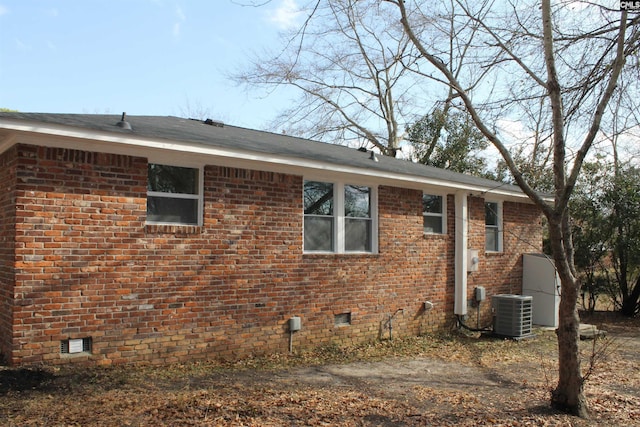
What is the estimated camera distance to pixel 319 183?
948 cm

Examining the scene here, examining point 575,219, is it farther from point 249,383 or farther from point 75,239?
point 75,239

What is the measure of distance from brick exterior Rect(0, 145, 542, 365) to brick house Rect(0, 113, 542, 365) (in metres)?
0.02

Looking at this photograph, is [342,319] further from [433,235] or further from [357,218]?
[433,235]

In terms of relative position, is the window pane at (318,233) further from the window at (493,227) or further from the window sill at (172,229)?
the window at (493,227)

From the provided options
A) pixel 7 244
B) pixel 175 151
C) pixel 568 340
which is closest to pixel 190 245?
pixel 175 151

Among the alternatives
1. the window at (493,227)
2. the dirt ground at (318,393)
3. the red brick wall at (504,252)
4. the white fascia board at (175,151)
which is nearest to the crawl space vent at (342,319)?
the dirt ground at (318,393)

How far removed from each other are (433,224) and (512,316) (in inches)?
100

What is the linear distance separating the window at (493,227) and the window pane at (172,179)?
8056 mm

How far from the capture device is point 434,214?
11633 millimetres

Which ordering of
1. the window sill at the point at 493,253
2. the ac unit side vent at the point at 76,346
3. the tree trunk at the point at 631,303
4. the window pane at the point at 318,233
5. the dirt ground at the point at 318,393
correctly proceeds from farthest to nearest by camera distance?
the tree trunk at the point at 631,303 < the window sill at the point at 493,253 < the window pane at the point at 318,233 < the ac unit side vent at the point at 76,346 < the dirt ground at the point at 318,393

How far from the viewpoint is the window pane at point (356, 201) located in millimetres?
9891

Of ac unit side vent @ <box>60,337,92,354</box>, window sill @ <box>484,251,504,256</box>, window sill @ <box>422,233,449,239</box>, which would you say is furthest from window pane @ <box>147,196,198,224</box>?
window sill @ <box>484,251,504,256</box>

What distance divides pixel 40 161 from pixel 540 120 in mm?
6992

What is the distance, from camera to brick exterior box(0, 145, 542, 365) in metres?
6.53
